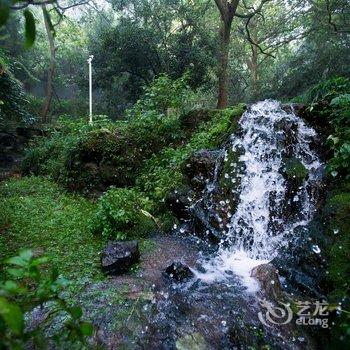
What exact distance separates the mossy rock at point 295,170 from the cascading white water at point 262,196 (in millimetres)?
98

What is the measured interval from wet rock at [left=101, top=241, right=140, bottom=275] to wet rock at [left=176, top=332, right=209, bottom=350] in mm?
1543

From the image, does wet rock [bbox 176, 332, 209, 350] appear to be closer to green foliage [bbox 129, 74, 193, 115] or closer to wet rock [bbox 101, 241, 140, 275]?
wet rock [bbox 101, 241, 140, 275]

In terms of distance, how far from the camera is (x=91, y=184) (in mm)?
8367

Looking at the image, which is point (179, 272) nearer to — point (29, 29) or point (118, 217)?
point (118, 217)

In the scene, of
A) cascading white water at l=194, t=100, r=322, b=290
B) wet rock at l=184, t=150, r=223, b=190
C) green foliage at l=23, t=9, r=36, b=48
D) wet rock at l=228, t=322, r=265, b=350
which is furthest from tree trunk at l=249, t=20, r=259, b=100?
green foliage at l=23, t=9, r=36, b=48

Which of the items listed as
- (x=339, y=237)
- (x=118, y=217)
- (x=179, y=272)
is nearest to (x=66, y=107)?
(x=118, y=217)

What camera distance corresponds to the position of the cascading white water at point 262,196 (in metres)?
5.47

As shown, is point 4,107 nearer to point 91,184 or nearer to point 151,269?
point 91,184

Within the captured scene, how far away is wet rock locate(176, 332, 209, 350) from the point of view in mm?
3297

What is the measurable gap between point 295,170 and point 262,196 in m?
0.83

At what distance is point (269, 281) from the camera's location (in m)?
4.23

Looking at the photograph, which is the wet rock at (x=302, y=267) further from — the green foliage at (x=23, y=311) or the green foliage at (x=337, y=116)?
the green foliage at (x=23, y=311)

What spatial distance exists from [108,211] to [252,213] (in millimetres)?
2769

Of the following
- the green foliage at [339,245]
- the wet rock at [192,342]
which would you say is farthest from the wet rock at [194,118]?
the wet rock at [192,342]
